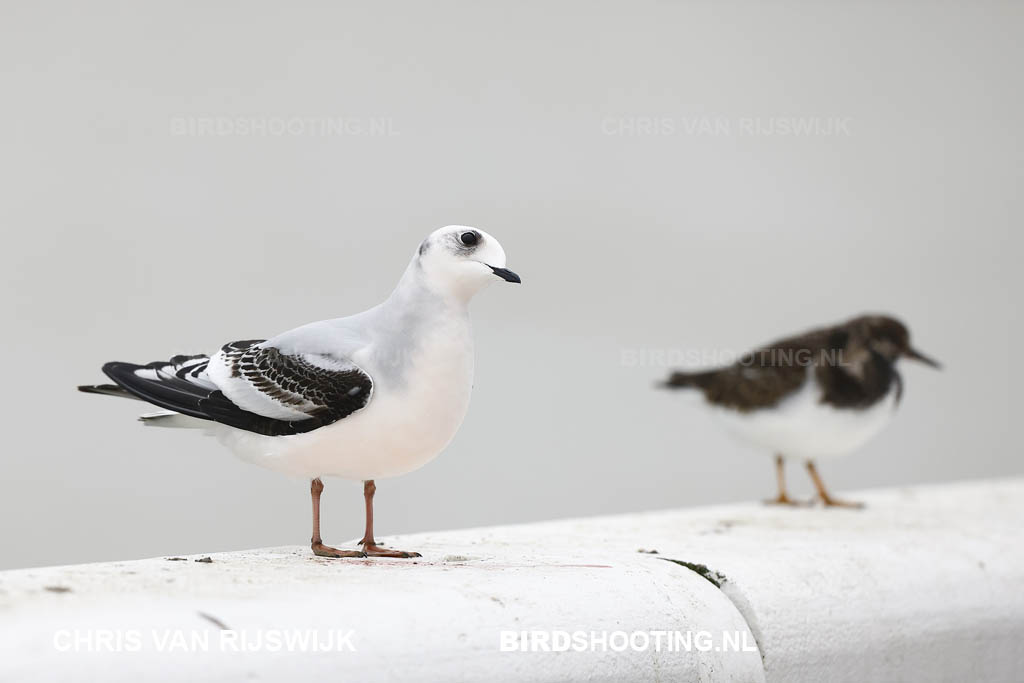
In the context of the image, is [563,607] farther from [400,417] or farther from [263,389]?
[263,389]

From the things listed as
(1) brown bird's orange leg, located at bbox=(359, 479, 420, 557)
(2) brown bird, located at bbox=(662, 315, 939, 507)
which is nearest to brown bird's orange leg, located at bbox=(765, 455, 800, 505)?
(2) brown bird, located at bbox=(662, 315, 939, 507)

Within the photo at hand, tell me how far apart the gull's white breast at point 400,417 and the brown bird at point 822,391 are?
1.42 metres

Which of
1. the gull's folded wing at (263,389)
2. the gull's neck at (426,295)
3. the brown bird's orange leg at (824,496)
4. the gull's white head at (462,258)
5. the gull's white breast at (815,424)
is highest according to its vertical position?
the gull's white head at (462,258)

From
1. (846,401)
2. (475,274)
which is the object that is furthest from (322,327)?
(846,401)

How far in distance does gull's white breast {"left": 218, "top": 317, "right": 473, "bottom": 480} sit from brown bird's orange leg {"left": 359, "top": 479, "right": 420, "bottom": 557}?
0.28 feet

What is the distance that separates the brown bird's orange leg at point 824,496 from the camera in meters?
2.91

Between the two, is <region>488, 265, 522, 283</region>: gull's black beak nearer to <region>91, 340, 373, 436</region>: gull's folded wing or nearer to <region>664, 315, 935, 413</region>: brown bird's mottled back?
<region>91, 340, 373, 436</region>: gull's folded wing

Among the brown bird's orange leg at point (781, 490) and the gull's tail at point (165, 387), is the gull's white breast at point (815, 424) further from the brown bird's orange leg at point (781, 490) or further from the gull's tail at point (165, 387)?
the gull's tail at point (165, 387)

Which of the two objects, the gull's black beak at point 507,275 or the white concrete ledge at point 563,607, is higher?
the gull's black beak at point 507,275

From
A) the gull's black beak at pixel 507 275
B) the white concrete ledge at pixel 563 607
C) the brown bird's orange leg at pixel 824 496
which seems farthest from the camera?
the brown bird's orange leg at pixel 824 496

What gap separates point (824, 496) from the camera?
2963 mm

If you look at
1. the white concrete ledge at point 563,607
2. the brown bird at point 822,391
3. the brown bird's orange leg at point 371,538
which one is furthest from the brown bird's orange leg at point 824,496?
the brown bird's orange leg at point 371,538

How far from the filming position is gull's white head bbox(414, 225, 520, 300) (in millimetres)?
1716

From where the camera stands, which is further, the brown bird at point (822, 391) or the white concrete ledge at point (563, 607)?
the brown bird at point (822, 391)
